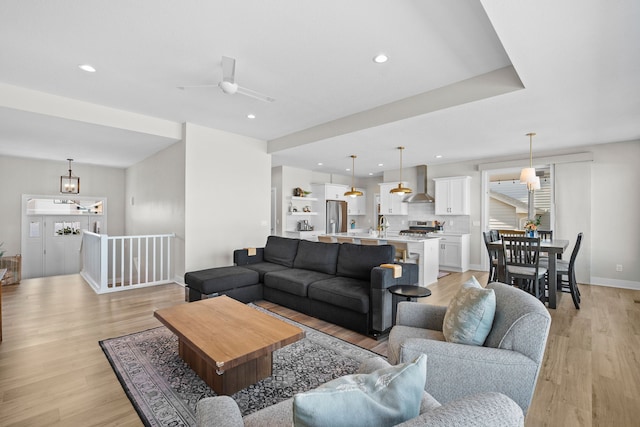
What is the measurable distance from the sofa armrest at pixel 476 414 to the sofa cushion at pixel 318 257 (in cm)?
328

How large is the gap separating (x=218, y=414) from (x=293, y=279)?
2.69m

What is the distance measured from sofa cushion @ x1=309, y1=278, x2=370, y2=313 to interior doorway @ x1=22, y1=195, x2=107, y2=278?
6.78 m

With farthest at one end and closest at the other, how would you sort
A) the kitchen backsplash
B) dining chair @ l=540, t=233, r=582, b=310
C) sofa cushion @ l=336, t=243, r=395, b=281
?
the kitchen backsplash, dining chair @ l=540, t=233, r=582, b=310, sofa cushion @ l=336, t=243, r=395, b=281

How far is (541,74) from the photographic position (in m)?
2.90

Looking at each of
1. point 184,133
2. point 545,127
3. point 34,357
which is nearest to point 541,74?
point 545,127

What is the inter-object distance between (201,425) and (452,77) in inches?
148

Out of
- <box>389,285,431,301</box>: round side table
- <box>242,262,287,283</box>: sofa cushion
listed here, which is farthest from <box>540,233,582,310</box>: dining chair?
<box>242,262,287,283</box>: sofa cushion

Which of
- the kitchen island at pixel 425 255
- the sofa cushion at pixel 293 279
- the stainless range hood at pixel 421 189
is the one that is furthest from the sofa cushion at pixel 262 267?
the stainless range hood at pixel 421 189

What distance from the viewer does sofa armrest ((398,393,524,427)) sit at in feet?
2.16

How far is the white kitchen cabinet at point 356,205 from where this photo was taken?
9.62 metres

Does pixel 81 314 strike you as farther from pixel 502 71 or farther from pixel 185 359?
pixel 502 71

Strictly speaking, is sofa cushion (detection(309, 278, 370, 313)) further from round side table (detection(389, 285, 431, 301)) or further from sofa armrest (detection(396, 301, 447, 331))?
sofa armrest (detection(396, 301, 447, 331))

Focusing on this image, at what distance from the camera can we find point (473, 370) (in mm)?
1532

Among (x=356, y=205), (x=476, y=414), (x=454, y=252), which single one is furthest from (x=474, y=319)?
(x=356, y=205)
